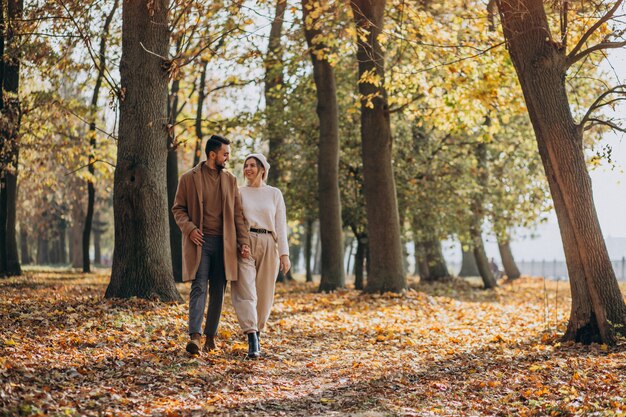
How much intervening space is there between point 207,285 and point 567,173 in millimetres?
5029

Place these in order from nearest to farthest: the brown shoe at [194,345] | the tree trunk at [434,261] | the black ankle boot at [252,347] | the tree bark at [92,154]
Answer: the brown shoe at [194,345] → the black ankle boot at [252,347] → the tree bark at [92,154] → the tree trunk at [434,261]

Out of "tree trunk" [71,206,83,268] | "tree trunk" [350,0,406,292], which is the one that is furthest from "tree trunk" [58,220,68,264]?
"tree trunk" [350,0,406,292]

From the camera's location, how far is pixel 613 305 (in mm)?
9945

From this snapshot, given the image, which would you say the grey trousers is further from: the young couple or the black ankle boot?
the black ankle boot

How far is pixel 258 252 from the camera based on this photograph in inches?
348

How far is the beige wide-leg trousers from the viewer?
8.60 meters

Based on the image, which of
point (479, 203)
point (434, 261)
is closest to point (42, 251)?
point (434, 261)

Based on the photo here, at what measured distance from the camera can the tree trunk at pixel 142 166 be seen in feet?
38.1

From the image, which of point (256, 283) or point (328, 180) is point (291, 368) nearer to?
point (256, 283)

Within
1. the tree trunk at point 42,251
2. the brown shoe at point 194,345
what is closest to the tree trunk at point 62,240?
the tree trunk at point 42,251

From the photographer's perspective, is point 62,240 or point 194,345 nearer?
point 194,345

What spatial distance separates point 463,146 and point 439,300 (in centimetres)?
809

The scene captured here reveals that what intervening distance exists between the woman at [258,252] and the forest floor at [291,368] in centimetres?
54

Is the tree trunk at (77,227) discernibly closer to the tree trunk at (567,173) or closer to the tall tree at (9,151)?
the tall tree at (9,151)
